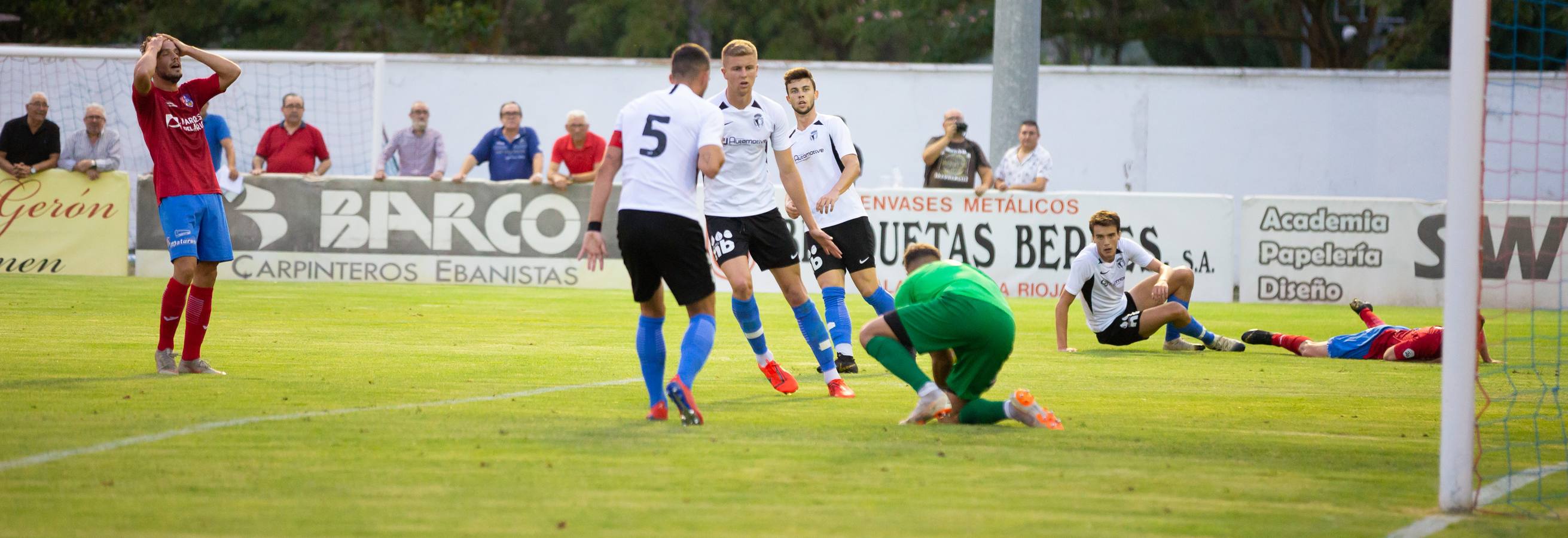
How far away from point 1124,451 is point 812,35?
2625cm

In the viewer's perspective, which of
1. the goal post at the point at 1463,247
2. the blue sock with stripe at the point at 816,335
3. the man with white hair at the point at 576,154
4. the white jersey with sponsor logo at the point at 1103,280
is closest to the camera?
the goal post at the point at 1463,247

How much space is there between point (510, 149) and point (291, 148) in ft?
8.65

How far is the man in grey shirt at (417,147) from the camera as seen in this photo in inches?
727

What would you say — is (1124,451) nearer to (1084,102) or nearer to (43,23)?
(1084,102)

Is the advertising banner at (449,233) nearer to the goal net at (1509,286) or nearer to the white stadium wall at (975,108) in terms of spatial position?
the white stadium wall at (975,108)

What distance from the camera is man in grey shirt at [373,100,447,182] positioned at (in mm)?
18469

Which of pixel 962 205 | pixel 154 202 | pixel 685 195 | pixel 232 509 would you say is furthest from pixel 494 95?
pixel 232 509

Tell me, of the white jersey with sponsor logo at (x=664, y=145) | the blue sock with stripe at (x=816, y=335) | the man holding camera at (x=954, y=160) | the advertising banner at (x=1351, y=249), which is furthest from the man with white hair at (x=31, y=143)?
the advertising banner at (x=1351, y=249)

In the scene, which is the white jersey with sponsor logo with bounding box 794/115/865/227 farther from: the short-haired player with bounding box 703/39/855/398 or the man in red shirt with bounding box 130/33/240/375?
the man in red shirt with bounding box 130/33/240/375

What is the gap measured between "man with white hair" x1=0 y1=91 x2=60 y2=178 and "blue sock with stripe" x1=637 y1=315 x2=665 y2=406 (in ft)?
41.9

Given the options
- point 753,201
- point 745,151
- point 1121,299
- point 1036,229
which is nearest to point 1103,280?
point 1121,299

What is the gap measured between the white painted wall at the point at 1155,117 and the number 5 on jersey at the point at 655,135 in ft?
46.6

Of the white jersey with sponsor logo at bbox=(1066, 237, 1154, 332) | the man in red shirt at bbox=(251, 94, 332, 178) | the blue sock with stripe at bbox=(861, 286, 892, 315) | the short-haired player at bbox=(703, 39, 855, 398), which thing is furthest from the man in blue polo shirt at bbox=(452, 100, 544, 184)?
the short-haired player at bbox=(703, 39, 855, 398)

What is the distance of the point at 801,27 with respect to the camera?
3172 centimetres
